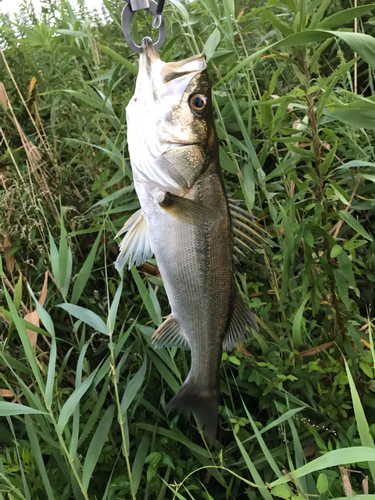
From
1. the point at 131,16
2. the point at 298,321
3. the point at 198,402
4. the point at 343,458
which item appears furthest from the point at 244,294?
the point at 131,16

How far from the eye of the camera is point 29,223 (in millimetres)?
1754

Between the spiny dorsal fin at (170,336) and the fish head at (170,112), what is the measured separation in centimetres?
46

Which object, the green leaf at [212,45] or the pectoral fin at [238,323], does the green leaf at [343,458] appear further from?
the green leaf at [212,45]

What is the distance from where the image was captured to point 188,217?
3.25 feet

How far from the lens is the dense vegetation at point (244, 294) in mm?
1127

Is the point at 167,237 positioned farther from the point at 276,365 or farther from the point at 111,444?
the point at 111,444

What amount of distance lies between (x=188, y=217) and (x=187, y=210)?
0.02 metres

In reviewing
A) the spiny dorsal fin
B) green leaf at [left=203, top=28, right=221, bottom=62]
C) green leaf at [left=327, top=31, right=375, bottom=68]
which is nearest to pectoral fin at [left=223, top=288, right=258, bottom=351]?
the spiny dorsal fin

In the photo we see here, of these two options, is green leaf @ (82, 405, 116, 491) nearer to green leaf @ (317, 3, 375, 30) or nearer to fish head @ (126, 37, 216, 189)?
fish head @ (126, 37, 216, 189)

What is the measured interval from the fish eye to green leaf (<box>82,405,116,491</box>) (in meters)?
1.07

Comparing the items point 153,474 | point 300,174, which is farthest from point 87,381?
point 300,174

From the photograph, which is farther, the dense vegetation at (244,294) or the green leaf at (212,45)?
the green leaf at (212,45)

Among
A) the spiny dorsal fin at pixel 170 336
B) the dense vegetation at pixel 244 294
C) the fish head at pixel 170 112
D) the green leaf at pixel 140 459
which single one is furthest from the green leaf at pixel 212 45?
the green leaf at pixel 140 459

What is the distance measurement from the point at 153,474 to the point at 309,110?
1.32 metres
